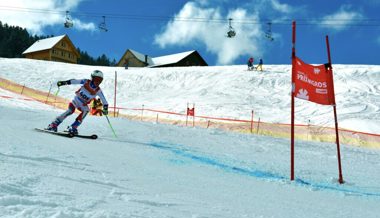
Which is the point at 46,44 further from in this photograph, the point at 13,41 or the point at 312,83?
the point at 312,83

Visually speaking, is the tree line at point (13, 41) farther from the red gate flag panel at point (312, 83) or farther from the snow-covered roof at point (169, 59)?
the red gate flag panel at point (312, 83)

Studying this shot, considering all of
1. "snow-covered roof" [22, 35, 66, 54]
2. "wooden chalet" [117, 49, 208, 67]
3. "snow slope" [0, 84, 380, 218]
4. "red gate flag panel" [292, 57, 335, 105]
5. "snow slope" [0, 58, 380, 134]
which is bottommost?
"snow slope" [0, 84, 380, 218]

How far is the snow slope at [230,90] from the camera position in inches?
1181

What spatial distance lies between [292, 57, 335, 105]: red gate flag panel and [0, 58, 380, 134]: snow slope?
17.8m

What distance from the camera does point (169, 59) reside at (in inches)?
3201

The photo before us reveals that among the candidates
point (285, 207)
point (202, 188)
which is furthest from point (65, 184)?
point (285, 207)

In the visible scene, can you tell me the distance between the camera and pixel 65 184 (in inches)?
150

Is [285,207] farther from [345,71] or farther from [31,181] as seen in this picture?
[345,71]

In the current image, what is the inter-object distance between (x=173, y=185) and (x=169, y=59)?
253 ft

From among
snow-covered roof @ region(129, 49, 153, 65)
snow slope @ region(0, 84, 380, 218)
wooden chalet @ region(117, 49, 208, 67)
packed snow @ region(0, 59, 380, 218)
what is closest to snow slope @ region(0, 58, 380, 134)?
packed snow @ region(0, 59, 380, 218)

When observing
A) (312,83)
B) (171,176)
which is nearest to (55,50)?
(312,83)

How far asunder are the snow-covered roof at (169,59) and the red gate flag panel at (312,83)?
6971 centimetres

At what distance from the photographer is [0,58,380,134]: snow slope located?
98.4 feet

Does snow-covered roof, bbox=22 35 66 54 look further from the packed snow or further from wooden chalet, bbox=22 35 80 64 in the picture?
the packed snow
